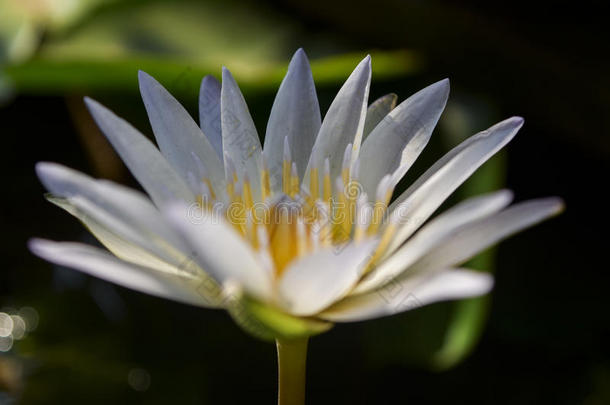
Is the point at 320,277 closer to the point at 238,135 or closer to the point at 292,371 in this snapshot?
the point at 292,371

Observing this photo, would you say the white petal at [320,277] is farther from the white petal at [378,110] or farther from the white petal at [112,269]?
the white petal at [378,110]

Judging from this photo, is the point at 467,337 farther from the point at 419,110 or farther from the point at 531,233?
the point at 419,110

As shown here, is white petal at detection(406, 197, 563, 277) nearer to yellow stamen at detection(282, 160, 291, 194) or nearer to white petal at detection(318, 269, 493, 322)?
white petal at detection(318, 269, 493, 322)

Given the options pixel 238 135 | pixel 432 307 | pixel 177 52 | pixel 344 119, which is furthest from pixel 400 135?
pixel 177 52

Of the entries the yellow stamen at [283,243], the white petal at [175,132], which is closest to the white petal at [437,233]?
A: the yellow stamen at [283,243]

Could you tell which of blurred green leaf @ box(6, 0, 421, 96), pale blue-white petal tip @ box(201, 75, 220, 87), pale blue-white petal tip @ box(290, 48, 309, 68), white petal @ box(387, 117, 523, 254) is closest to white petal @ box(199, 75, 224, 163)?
pale blue-white petal tip @ box(201, 75, 220, 87)
